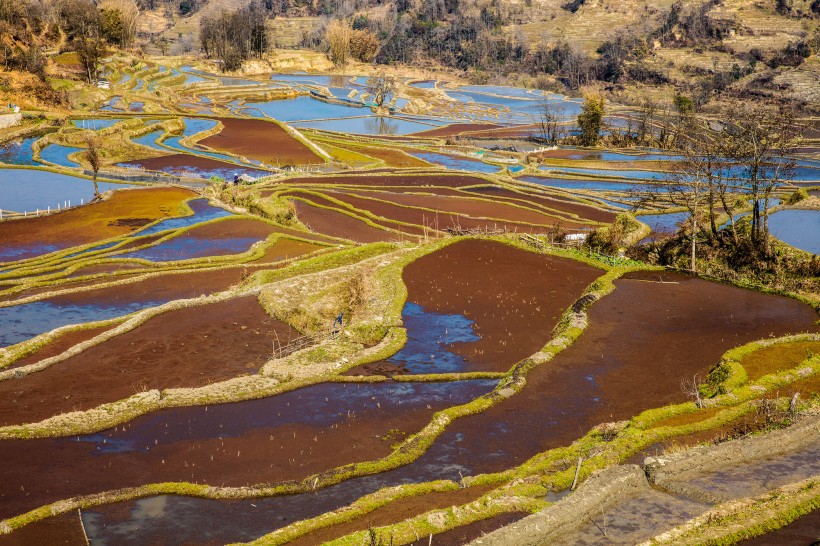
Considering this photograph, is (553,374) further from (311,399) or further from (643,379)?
(311,399)

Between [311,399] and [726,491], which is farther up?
[726,491]

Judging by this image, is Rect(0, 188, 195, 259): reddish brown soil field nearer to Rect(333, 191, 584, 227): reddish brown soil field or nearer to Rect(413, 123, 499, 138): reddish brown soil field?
Rect(333, 191, 584, 227): reddish brown soil field

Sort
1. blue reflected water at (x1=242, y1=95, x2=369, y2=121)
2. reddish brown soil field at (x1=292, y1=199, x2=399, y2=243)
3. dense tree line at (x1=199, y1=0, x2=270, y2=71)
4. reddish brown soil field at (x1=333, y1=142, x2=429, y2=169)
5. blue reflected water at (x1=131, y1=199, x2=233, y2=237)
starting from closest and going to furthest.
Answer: blue reflected water at (x1=131, y1=199, x2=233, y2=237) → reddish brown soil field at (x1=292, y1=199, x2=399, y2=243) → reddish brown soil field at (x1=333, y1=142, x2=429, y2=169) → blue reflected water at (x1=242, y1=95, x2=369, y2=121) → dense tree line at (x1=199, y1=0, x2=270, y2=71)

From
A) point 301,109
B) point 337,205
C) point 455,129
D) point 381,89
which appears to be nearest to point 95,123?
point 337,205

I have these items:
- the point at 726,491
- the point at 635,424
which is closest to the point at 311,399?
the point at 635,424

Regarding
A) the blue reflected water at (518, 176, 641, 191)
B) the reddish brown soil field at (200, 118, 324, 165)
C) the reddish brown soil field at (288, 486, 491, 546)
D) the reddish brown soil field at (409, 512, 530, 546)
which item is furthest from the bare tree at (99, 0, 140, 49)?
the reddish brown soil field at (409, 512, 530, 546)
